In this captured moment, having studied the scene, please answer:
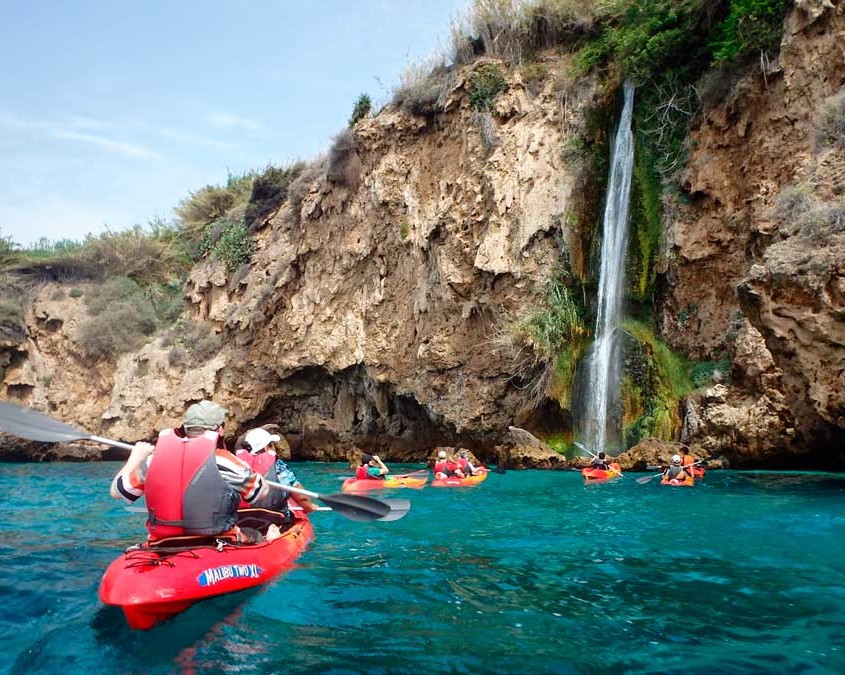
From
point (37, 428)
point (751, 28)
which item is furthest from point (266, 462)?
point (751, 28)

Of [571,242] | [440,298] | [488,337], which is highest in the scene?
[571,242]

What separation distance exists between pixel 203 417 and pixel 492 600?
2.77 metres

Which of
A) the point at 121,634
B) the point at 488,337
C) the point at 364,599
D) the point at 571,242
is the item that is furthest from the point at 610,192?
the point at 121,634

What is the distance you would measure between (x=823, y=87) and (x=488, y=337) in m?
9.84

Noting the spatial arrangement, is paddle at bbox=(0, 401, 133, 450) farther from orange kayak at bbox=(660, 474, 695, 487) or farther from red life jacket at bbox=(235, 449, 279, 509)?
orange kayak at bbox=(660, 474, 695, 487)

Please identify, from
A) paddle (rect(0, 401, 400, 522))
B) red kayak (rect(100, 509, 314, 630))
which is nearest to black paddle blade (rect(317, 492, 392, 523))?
paddle (rect(0, 401, 400, 522))

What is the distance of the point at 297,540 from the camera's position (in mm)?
6984

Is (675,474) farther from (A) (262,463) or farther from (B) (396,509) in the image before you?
(A) (262,463)

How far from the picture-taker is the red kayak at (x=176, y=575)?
4.56 metres

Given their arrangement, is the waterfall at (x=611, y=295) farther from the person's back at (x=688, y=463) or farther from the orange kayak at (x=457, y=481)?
the orange kayak at (x=457, y=481)

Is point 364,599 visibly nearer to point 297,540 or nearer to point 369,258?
point 297,540

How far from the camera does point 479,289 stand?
19188 mm

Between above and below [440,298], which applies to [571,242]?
above

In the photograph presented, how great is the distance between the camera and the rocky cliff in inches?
435
